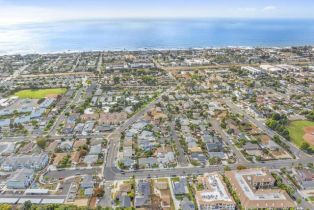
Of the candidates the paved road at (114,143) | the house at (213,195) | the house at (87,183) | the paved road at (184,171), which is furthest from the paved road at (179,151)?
the house at (87,183)

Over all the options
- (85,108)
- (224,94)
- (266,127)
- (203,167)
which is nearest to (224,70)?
(224,94)

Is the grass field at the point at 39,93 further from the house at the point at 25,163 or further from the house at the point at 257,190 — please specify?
the house at the point at 257,190

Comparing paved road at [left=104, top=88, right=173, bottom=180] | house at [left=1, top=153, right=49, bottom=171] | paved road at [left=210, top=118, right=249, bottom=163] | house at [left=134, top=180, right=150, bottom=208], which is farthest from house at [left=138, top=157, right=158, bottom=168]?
house at [left=1, top=153, right=49, bottom=171]

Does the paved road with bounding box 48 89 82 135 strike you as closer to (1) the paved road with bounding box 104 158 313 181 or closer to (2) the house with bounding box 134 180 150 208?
(1) the paved road with bounding box 104 158 313 181

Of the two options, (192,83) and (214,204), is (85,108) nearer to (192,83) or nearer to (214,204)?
(192,83)

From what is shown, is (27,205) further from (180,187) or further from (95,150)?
(180,187)

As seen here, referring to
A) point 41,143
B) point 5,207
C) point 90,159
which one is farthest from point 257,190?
point 41,143
